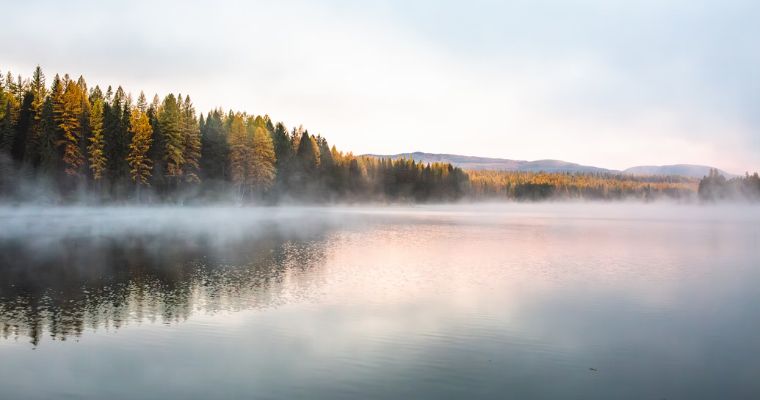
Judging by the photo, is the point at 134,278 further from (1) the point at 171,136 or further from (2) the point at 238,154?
(2) the point at 238,154

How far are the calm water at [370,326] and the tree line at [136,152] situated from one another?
155 feet

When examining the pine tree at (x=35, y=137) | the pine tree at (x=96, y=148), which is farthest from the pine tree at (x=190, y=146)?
the pine tree at (x=35, y=137)

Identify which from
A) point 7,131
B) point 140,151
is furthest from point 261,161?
point 7,131

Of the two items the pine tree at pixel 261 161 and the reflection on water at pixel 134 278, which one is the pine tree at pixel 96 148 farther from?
the reflection on water at pixel 134 278

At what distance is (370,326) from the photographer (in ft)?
53.8

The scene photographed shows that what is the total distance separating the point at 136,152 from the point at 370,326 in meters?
75.6

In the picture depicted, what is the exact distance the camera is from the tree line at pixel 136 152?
236 feet

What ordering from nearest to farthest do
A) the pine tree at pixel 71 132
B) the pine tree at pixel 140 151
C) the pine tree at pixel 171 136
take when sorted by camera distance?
the pine tree at pixel 71 132 < the pine tree at pixel 140 151 < the pine tree at pixel 171 136

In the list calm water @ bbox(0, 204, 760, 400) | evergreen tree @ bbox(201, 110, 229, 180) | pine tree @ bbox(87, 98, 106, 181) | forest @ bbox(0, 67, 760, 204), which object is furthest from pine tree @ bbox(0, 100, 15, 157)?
calm water @ bbox(0, 204, 760, 400)

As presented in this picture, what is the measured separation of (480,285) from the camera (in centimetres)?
2403

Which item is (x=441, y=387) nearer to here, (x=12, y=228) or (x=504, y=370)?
(x=504, y=370)

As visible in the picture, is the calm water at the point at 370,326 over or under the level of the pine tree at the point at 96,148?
under

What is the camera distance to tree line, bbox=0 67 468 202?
72.1m

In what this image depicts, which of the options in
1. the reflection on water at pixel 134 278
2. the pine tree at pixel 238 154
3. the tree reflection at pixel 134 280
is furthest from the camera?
the pine tree at pixel 238 154
